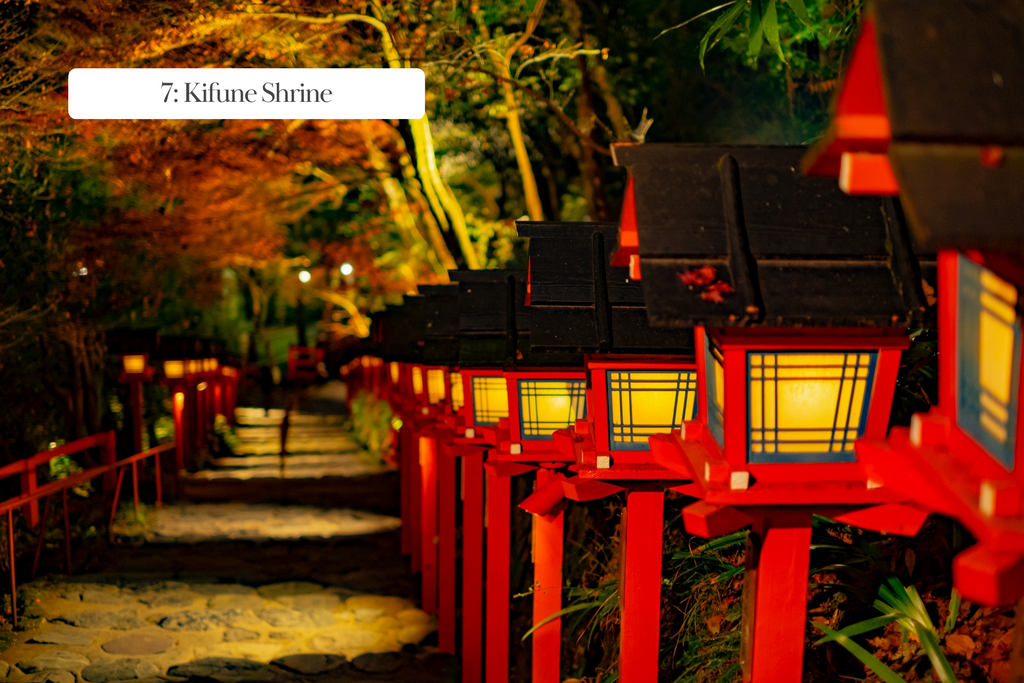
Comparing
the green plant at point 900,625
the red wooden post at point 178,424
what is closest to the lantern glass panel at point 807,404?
the green plant at point 900,625

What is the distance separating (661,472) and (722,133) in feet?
26.8

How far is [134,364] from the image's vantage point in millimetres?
16547

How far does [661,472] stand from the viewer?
13.6 ft

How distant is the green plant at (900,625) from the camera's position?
3289 mm

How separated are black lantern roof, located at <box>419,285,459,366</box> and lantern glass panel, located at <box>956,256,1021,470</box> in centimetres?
630

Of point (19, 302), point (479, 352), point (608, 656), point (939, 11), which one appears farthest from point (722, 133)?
point (19, 302)

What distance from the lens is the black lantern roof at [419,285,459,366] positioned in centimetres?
816

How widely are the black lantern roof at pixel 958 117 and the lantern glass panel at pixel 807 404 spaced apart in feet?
4.23

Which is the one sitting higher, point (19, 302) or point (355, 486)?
point (19, 302)

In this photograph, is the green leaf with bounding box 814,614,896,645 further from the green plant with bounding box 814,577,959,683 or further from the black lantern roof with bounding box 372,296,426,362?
the black lantern roof with bounding box 372,296,426,362

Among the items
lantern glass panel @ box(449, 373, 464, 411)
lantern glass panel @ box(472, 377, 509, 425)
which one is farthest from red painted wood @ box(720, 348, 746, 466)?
lantern glass panel @ box(449, 373, 464, 411)

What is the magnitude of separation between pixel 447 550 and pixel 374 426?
1581cm

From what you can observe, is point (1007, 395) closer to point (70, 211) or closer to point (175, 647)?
point (175, 647)

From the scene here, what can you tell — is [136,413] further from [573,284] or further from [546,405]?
[573,284]
